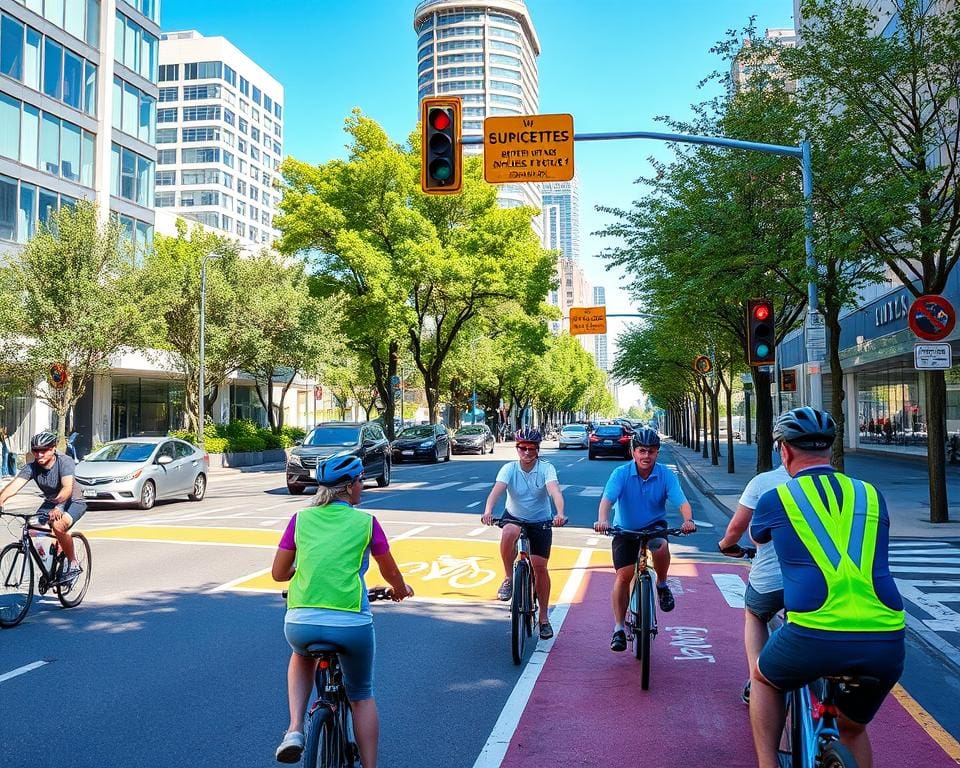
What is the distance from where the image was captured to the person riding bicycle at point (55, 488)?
26.0ft

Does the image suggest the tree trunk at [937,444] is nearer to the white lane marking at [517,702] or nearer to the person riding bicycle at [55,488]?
the white lane marking at [517,702]

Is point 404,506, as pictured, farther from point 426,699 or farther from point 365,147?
point 365,147

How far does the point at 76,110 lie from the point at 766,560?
40341 mm

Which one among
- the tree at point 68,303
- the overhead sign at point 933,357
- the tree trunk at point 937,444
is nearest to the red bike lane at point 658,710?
the overhead sign at point 933,357

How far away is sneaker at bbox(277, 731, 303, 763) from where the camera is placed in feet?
11.6

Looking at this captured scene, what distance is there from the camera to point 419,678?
6.11m

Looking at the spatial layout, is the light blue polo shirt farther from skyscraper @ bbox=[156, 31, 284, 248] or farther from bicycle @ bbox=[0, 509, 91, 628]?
skyscraper @ bbox=[156, 31, 284, 248]

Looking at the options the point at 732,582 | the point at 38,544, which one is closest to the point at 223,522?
the point at 38,544

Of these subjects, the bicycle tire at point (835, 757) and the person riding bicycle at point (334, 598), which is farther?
the person riding bicycle at point (334, 598)

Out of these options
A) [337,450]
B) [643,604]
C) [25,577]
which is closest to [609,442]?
[337,450]

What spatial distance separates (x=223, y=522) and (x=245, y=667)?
9.84 metres

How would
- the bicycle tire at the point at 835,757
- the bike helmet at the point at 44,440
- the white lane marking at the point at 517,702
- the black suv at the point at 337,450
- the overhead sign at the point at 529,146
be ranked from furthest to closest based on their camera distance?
the black suv at the point at 337,450 → the overhead sign at the point at 529,146 → the bike helmet at the point at 44,440 → the white lane marking at the point at 517,702 → the bicycle tire at the point at 835,757

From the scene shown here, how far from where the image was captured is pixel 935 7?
20.3 m

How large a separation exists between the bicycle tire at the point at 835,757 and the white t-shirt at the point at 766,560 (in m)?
1.29
